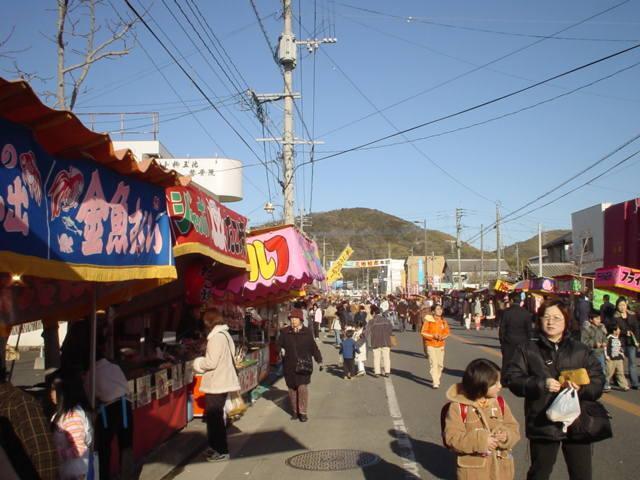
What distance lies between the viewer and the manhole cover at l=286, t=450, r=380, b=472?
713 cm

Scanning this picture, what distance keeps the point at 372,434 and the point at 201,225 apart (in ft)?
12.6

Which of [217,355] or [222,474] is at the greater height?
[217,355]

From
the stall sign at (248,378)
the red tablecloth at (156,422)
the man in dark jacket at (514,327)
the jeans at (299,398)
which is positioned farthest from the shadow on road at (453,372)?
the red tablecloth at (156,422)

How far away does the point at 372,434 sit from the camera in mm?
8742

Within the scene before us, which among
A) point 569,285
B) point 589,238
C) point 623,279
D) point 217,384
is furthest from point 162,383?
point 589,238

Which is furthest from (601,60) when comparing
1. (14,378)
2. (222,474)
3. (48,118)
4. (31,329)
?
(31,329)

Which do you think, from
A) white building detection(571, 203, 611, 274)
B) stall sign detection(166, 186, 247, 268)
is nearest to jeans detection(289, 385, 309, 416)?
stall sign detection(166, 186, 247, 268)

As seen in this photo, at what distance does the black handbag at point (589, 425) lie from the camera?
14.0 feet

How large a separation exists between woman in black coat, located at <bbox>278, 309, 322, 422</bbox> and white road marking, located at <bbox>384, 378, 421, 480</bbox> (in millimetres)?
1469

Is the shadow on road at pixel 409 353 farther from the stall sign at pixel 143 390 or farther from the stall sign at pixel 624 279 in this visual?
the stall sign at pixel 143 390

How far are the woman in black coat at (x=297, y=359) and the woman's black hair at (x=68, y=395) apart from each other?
5242 millimetres

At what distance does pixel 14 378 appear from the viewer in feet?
52.9

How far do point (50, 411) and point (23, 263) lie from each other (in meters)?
1.78

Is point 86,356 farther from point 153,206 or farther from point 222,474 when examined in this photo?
point 222,474
